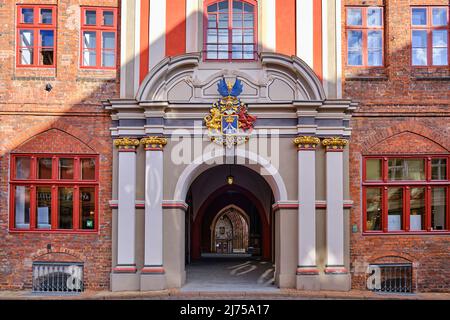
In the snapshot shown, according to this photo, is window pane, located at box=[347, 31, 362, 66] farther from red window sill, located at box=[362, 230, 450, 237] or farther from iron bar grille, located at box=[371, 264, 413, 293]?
iron bar grille, located at box=[371, 264, 413, 293]

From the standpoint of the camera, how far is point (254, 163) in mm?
17625

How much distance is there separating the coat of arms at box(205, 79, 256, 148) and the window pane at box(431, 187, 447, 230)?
4.96 meters

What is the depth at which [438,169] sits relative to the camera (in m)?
17.9

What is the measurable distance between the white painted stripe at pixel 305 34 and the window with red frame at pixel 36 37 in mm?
6225

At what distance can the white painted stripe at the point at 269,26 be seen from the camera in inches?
699

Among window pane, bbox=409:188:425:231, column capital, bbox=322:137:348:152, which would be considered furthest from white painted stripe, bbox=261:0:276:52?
window pane, bbox=409:188:425:231

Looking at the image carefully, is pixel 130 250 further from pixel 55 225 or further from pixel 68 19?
pixel 68 19

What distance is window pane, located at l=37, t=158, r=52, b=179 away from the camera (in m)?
17.9

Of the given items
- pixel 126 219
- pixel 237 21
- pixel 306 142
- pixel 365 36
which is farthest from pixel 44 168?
pixel 365 36

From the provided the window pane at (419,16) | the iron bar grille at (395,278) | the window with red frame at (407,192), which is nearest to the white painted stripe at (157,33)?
the window with red frame at (407,192)

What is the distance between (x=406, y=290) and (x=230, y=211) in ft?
50.2

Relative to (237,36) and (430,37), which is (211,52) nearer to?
(237,36)

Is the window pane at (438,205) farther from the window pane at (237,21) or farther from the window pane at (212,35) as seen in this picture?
the window pane at (212,35)

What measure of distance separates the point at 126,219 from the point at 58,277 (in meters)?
2.25
